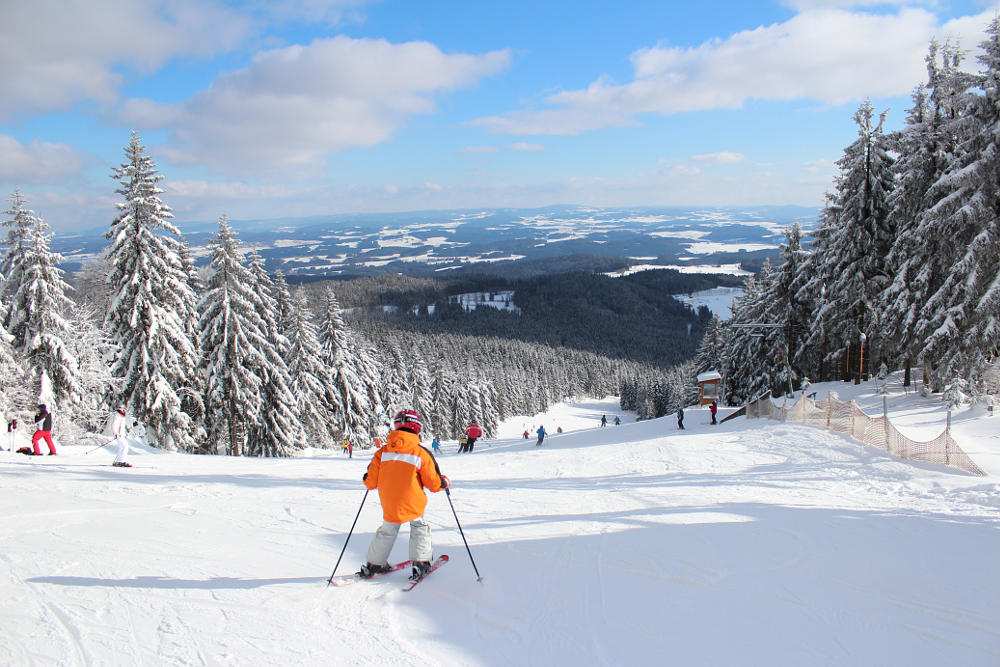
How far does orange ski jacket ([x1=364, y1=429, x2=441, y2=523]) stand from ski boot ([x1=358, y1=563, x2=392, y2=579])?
63cm

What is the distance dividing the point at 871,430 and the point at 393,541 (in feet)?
43.9

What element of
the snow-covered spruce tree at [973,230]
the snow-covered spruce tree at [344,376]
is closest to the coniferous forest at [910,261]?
the snow-covered spruce tree at [973,230]

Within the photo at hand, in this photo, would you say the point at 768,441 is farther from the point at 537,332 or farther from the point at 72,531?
the point at 537,332

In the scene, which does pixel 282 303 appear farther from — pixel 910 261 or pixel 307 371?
pixel 910 261

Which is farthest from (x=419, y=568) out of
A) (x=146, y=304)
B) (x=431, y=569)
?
(x=146, y=304)

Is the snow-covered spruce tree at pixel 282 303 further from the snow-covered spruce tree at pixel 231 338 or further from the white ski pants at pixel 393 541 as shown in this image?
the white ski pants at pixel 393 541

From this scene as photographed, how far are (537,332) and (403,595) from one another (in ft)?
560

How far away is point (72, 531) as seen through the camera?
784 cm

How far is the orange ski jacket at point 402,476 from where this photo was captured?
576 cm

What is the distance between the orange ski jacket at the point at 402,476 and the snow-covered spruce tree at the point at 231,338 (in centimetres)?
2066

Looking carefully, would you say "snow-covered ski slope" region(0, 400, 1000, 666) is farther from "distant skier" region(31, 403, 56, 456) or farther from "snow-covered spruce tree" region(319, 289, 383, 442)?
"snow-covered spruce tree" region(319, 289, 383, 442)

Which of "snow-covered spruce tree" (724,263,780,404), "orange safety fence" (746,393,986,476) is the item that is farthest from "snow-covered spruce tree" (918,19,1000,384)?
"snow-covered spruce tree" (724,263,780,404)

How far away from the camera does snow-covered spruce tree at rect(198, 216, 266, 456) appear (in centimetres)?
2394

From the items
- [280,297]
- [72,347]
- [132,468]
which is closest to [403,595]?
[132,468]
